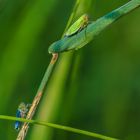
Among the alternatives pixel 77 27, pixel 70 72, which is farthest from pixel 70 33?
pixel 70 72

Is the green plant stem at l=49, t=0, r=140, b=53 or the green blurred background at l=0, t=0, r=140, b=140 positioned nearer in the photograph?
the green plant stem at l=49, t=0, r=140, b=53

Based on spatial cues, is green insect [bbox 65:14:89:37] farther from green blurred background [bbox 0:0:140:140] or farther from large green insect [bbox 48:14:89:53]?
green blurred background [bbox 0:0:140:140]

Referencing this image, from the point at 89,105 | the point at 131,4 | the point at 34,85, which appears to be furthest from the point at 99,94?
the point at 131,4

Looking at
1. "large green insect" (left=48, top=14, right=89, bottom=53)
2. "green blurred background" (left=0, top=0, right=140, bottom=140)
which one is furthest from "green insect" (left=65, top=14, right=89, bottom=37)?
"green blurred background" (left=0, top=0, right=140, bottom=140)

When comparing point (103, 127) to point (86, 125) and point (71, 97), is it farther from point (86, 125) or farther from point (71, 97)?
point (71, 97)

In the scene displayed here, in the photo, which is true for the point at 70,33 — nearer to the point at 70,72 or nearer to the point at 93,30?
the point at 93,30
